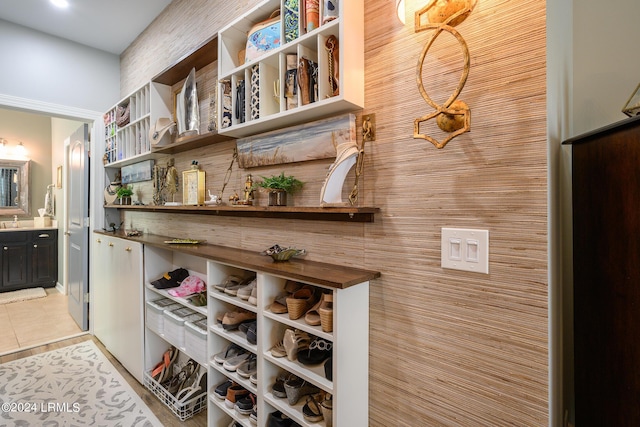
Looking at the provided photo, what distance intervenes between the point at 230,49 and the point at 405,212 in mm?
1311

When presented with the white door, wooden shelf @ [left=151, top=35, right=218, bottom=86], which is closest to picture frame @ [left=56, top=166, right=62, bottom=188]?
the white door

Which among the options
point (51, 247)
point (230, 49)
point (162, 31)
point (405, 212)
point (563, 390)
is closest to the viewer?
point (563, 390)

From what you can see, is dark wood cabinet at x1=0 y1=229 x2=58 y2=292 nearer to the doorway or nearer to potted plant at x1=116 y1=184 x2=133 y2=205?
the doorway

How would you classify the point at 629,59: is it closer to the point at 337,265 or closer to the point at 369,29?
the point at 369,29

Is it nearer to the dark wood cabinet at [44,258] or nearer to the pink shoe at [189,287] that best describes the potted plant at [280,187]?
the pink shoe at [189,287]

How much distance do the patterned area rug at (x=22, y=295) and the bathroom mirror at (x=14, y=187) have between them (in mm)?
1215

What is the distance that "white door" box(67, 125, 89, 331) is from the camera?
3123 millimetres

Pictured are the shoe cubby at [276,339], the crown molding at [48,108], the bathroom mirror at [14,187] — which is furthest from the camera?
the bathroom mirror at [14,187]

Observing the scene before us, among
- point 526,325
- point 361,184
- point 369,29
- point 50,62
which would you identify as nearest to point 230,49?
point 369,29

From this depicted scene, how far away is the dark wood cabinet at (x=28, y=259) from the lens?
14.2 ft

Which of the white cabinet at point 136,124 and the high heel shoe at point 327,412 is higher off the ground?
the white cabinet at point 136,124

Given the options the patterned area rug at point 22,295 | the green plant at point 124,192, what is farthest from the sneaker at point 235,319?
the patterned area rug at point 22,295

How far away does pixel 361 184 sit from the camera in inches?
48.6

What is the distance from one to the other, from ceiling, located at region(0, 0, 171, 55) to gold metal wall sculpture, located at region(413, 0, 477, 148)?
2.41 metres
